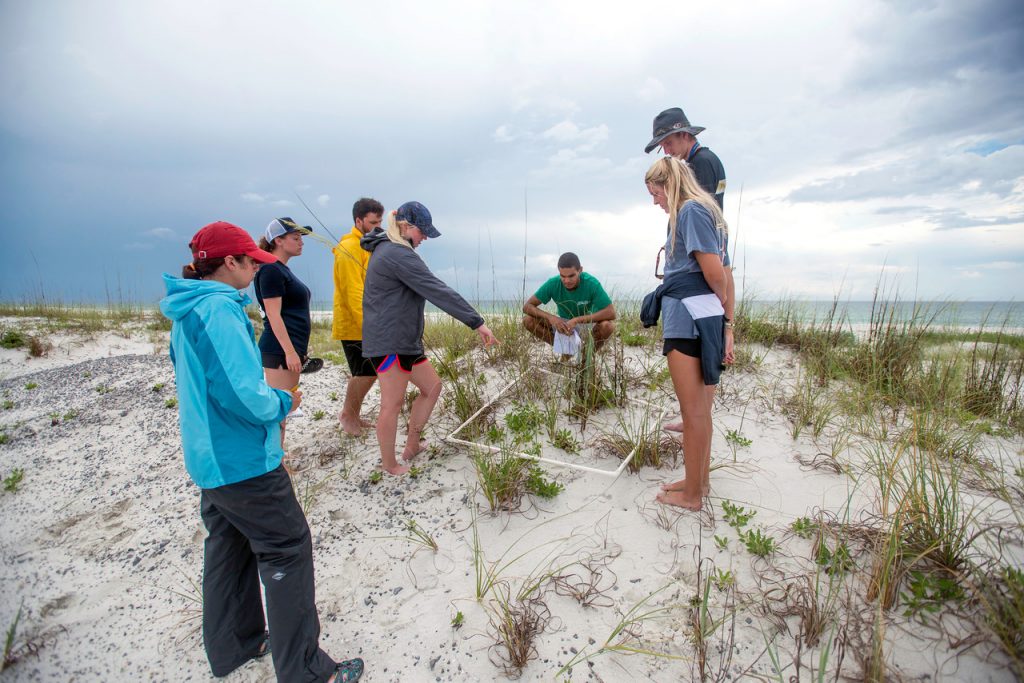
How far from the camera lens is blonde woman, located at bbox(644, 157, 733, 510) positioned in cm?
222

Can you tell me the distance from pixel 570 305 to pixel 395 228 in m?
2.23

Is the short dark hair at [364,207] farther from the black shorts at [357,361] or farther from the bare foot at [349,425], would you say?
the bare foot at [349,425]

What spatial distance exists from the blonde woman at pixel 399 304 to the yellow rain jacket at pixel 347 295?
0.73 m

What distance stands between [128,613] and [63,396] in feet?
15.3

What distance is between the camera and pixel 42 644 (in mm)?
2303

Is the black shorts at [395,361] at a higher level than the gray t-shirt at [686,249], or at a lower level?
lower

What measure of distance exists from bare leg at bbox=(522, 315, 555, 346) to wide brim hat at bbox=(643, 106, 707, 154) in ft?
6.93

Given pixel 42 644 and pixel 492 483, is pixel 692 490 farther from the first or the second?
pixel 42 644

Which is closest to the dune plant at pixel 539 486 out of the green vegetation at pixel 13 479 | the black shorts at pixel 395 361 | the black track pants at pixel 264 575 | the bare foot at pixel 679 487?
the bare foot at pixel 679 487

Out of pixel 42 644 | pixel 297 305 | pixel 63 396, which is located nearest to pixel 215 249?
pixel 297 305

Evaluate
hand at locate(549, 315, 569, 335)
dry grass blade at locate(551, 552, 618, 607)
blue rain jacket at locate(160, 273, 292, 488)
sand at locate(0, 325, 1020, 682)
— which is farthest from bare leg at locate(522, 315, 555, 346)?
blue rain jacket at locate(160, 273, 292, 488)

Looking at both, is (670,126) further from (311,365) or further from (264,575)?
(264,575)

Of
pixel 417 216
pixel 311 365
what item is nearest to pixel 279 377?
pixel 311 365

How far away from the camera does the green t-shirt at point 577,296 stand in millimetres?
4508
